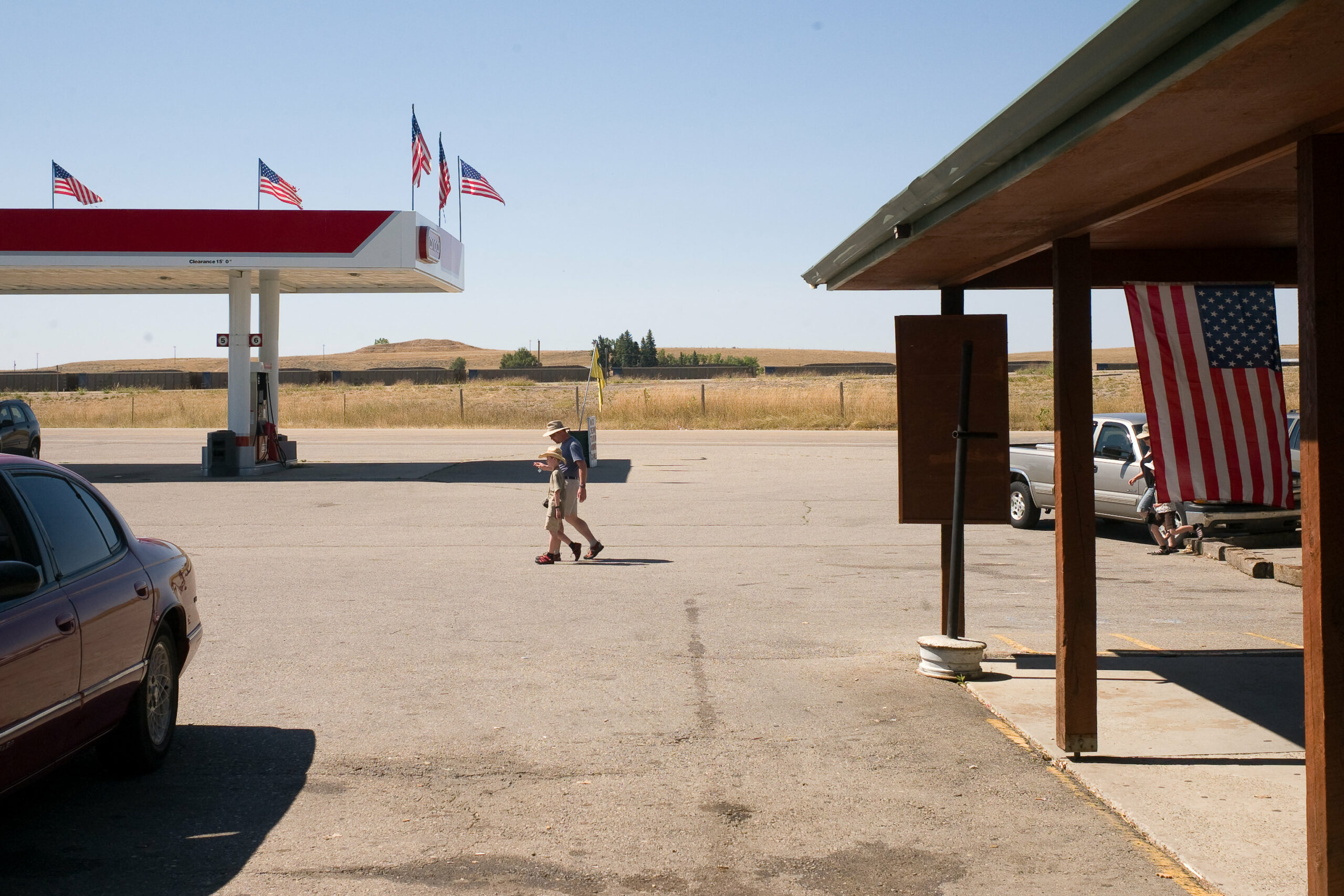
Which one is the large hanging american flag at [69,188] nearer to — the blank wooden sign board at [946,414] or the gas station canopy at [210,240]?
the gas station canopy at [210,240]

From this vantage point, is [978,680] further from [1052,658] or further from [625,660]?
[625,660]

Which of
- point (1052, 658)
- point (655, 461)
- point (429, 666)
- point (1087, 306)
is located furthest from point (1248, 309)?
point (655, 461)

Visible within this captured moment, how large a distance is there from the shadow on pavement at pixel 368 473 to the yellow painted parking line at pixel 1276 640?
656 inches

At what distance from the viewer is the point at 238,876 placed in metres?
4.75

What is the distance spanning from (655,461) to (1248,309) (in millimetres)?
23607

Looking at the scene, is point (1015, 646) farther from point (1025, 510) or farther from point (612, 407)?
point (612, 407)

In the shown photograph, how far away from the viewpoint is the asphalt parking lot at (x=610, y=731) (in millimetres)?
4887

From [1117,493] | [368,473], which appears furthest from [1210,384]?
[368,473]

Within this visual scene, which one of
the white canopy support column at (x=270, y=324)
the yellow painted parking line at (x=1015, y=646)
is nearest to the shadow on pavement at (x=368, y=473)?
the white canopy support column at (x=270, y=324)

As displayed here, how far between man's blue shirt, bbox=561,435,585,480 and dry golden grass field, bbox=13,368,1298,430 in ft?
78.5

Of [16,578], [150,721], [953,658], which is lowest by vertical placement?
[953,658]

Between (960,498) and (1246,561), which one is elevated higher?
(960,498)

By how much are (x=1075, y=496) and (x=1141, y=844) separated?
1.94m

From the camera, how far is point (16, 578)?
4.50 metres
